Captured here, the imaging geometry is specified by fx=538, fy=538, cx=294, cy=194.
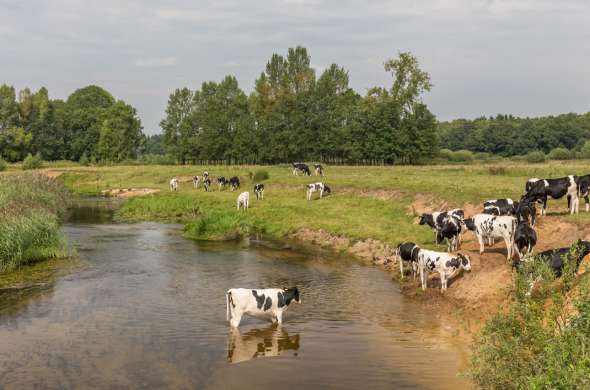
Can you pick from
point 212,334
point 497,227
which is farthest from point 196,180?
point 212,334

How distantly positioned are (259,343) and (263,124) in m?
79.5

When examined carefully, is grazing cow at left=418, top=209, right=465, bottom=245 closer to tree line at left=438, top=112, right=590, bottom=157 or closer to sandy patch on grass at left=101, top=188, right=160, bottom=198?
sandy patch on grass at left=101, top=188, right=160, bottom=198

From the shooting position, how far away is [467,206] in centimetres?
3209

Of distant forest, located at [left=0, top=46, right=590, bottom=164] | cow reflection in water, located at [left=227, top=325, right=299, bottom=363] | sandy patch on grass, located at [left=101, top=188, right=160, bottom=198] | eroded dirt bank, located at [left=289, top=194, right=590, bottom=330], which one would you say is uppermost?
distant forest, located at [left=0, top=46, right=590, bottom=164]

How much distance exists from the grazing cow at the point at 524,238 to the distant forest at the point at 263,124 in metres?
61.4

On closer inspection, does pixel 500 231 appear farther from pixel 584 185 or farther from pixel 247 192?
pixel 247 192

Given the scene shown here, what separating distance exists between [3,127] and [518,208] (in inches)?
4379

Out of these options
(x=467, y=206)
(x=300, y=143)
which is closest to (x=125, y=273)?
(x=467, y=206)

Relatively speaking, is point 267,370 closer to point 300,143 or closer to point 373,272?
point 373,272

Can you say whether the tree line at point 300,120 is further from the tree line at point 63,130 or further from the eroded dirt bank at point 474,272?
the eroded dirt bank at point 474,272

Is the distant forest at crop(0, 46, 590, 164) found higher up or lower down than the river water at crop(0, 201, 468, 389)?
higher up

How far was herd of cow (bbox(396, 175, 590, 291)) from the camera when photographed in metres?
20.8

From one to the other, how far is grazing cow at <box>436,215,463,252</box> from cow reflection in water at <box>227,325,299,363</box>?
10842 millimetres

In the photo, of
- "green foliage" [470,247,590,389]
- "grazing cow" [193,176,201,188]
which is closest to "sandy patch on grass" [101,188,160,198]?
"grazing cow" [193,176,201,188]
